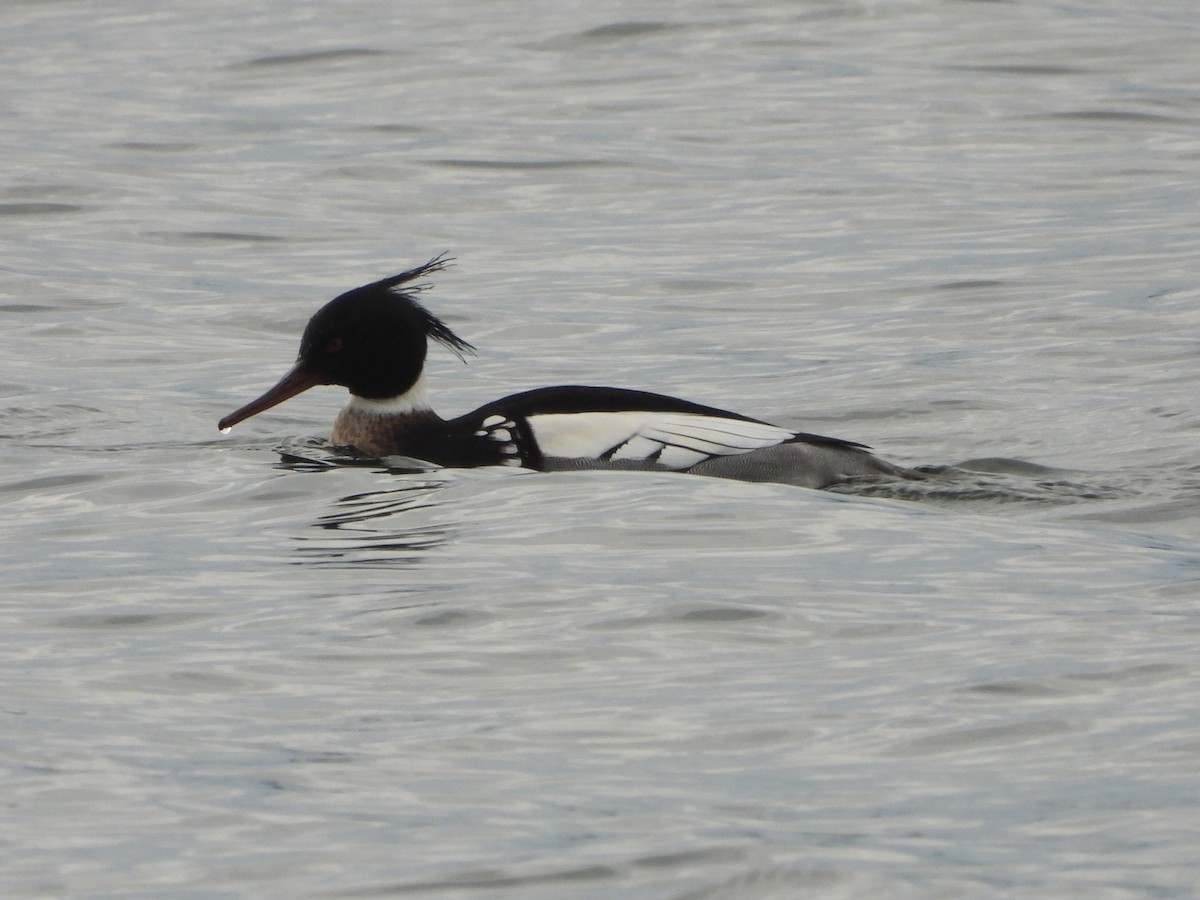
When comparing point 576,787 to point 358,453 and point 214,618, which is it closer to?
point 214,618

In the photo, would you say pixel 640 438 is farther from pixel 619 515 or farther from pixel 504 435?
pixel 619 515

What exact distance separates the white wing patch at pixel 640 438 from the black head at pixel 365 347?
1.12m

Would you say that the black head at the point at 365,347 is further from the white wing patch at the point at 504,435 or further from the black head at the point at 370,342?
the white wing patch at the point at 504,435

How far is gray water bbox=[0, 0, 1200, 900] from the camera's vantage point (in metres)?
5.17

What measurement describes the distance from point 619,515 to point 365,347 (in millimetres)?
2366

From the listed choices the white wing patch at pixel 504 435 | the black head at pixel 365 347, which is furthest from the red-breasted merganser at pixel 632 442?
the black head at pixel 365 347

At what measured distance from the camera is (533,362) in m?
13.4

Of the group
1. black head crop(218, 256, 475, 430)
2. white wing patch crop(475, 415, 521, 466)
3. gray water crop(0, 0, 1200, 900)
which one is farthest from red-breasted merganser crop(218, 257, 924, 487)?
black head crop(218, 256, 475, 430)

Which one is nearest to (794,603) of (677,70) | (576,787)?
(576,787)

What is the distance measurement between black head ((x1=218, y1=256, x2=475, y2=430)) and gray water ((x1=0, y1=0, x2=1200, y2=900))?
44cm

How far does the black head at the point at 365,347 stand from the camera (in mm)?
10320

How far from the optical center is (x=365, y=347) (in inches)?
409

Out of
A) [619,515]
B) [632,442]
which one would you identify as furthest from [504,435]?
[619,515]

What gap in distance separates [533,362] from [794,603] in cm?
642
